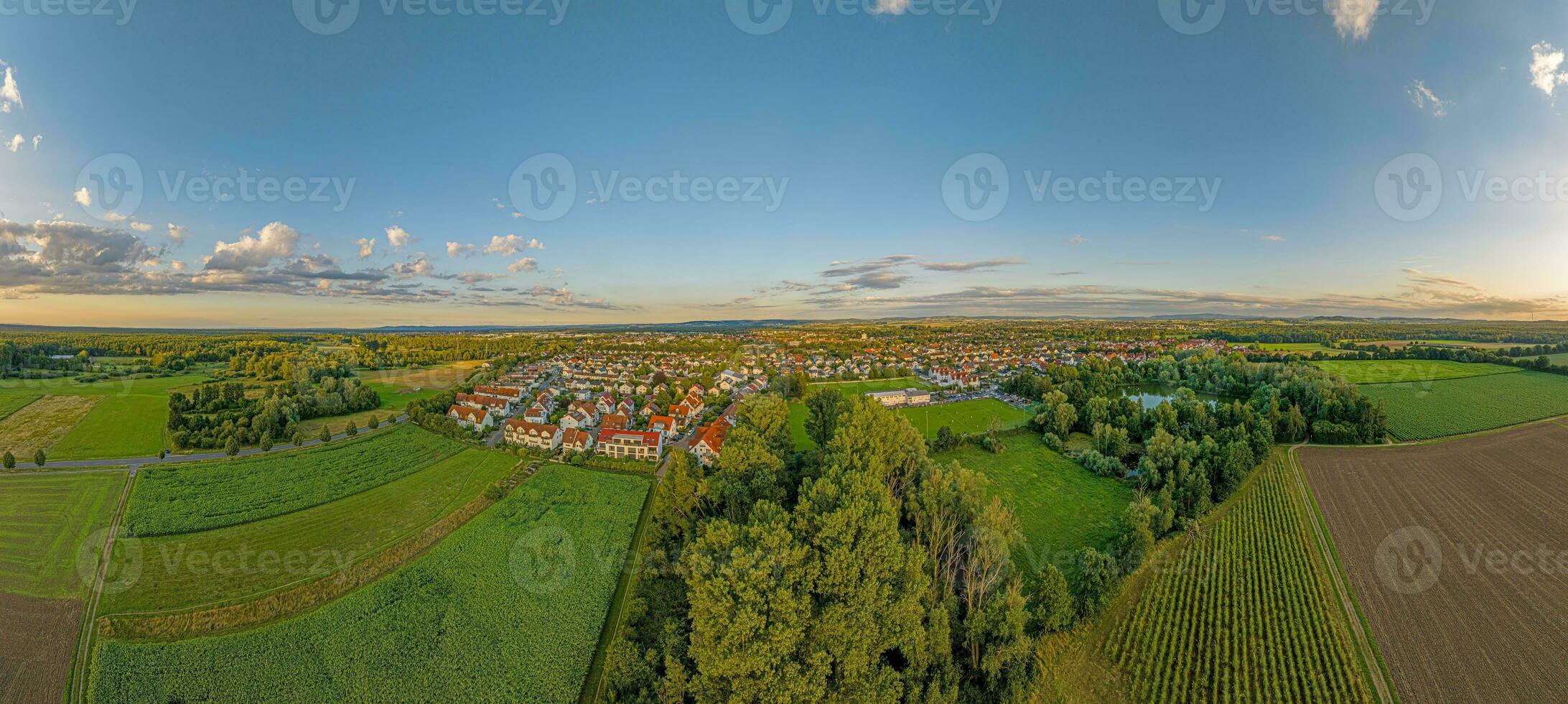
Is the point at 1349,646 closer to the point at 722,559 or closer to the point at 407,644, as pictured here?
the point at 722,559

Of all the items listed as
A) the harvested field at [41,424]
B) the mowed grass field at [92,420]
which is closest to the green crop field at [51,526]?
the mowed grass field at [92,420]

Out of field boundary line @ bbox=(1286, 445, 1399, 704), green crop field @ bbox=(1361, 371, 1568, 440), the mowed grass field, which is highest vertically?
the mowed grass field

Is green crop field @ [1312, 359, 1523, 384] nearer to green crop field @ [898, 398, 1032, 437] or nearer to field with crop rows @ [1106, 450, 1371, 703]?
green crop field @ [898, 398, 1032, 437]

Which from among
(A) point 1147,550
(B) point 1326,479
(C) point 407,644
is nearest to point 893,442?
(A) point 1147,550

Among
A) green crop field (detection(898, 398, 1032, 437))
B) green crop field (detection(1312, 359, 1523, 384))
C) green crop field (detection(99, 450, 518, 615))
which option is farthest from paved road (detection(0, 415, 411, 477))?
green crop field (detection(1312, 359, 1523, 384))

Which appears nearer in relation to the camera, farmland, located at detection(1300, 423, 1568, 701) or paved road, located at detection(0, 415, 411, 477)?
farmland, located at detection(1300, 423, 1568, 701)

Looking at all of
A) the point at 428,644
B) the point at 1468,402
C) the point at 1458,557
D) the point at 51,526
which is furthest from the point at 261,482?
the point at 1468,402

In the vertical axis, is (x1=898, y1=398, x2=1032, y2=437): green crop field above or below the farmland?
above

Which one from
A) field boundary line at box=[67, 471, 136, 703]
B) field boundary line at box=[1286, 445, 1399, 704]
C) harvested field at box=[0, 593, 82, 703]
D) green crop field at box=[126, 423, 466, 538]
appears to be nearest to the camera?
harvested field at box=[0, 593, 82, 703]
